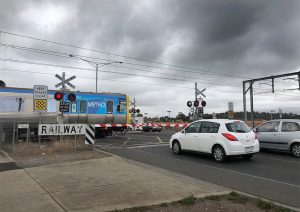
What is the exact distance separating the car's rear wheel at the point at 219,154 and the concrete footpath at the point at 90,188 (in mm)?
3360

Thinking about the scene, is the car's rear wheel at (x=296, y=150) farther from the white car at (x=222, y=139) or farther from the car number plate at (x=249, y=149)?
the car number plate at (x=249, y=149)

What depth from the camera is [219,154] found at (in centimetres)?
1164

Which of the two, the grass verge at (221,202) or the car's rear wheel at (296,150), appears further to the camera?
the car's rear wheel at (296,150)

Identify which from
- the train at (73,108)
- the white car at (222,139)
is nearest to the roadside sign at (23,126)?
the train at (73,108)

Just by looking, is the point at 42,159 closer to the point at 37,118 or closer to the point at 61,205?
the point at 61,205

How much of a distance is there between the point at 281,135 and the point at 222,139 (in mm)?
3628

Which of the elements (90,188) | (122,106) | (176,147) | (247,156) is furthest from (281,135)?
(122,106)

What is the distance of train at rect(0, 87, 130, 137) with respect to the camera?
20047 millimetres

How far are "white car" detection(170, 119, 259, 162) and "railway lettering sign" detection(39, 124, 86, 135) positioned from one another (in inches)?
192

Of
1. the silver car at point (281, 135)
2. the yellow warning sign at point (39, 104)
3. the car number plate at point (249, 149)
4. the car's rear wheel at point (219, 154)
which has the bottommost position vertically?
the car's rear wheel at point (219, 154)

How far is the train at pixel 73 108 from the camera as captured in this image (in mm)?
20047

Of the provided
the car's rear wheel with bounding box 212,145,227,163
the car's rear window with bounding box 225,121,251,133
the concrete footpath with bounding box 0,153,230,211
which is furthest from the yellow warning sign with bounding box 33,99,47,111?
the car's rear window with bounding box 225,121,251,133

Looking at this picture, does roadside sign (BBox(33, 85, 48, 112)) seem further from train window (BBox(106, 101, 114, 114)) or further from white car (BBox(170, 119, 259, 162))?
train window (BBox(106, 101, 114, 114))

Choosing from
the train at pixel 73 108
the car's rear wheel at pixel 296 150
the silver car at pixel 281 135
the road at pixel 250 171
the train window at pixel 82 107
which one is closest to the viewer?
the road at pixel 250 171
